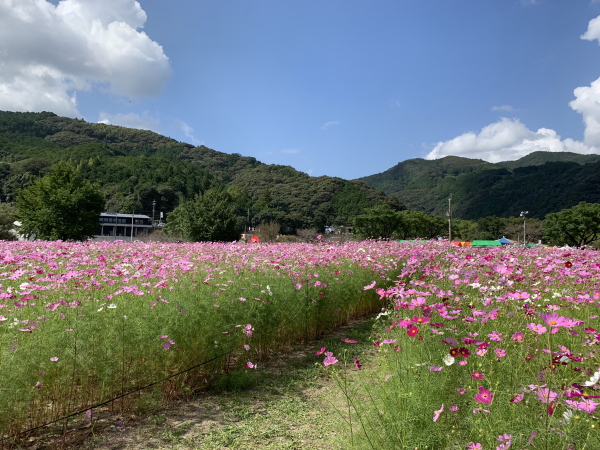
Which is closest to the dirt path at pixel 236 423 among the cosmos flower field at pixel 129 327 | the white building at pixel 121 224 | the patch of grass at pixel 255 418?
the patch of grass at pixel 255 418

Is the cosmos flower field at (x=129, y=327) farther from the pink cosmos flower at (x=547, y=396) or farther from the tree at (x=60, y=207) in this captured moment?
the tree at (x=60, y=207)

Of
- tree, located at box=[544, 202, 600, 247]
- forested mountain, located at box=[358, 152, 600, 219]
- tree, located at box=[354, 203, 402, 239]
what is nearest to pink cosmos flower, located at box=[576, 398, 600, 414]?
tree, located at box=[354, 203, 402, 239]

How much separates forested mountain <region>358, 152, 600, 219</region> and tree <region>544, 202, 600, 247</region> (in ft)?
70.8

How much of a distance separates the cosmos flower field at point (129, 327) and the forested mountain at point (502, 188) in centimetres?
6155

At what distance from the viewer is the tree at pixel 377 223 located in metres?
39.2

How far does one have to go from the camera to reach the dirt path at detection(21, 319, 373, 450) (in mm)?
2641

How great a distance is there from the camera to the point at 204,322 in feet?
11.2

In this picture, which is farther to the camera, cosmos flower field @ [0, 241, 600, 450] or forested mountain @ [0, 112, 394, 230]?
forested mountain @ [0, 112, 394, 230]

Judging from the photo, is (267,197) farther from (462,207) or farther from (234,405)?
(234,405)

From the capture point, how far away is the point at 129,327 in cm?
294

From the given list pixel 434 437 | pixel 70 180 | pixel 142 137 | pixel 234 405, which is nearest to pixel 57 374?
pixel 234 405

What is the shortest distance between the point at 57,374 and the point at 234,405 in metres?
1.38

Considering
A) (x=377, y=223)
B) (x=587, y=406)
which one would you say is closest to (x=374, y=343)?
(x=587, y=406)

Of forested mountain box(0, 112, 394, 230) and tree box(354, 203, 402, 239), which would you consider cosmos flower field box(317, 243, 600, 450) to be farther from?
forested mountain box(0, 112, 394, 230)
